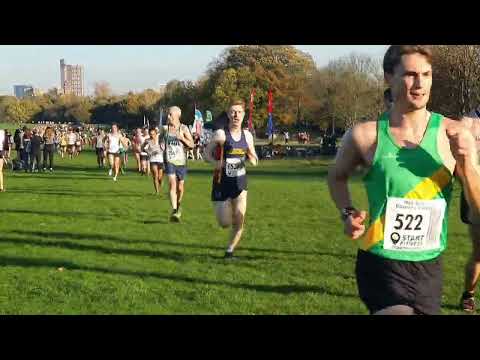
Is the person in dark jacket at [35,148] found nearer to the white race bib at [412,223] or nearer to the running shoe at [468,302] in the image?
the running shoe at [468,302]

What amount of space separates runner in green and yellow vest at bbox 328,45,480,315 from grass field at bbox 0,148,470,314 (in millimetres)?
2584

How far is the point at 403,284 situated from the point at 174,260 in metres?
5.18

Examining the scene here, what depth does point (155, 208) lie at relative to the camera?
13375mm

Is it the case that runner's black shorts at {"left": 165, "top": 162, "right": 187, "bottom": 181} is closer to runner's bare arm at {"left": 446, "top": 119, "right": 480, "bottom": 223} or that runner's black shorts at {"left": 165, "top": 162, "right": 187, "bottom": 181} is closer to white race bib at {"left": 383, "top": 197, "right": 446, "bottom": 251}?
white race bib at {"left": 383, "top": 197, "right": 446, "bottom": 251}

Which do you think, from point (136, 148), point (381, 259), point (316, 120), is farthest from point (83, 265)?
point (316, 120)

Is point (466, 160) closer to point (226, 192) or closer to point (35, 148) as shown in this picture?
point (226, 192)

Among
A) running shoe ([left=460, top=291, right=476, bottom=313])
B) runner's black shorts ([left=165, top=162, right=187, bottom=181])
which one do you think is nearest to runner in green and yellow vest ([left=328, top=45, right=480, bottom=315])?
running shoe ([left=460, top=291, right=476, bottom=313])

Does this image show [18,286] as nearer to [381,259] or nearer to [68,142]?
[381,259]

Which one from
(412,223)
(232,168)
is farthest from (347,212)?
(232,168)

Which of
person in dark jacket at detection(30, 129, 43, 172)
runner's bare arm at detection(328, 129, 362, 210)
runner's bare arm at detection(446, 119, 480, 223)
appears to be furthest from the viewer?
person in dark jacket at detection(30, 129, 43, 172)

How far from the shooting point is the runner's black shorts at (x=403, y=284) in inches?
125

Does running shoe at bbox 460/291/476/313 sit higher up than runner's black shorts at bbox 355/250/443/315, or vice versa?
runner's black shorts at bbox 355/250/443/315

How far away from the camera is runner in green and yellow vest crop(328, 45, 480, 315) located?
3.13 metres

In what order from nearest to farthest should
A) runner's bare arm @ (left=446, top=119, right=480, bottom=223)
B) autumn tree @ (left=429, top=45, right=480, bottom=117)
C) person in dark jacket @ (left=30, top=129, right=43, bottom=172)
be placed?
1. runner's bare arm @ (left=446, top=119, right=480, bottom=223)
2. person in dark jacket @ (left=30, top=129, right=43, bottom=172)
3. autumn tree @ (left=429, top=45, right=480, bottom=117)
